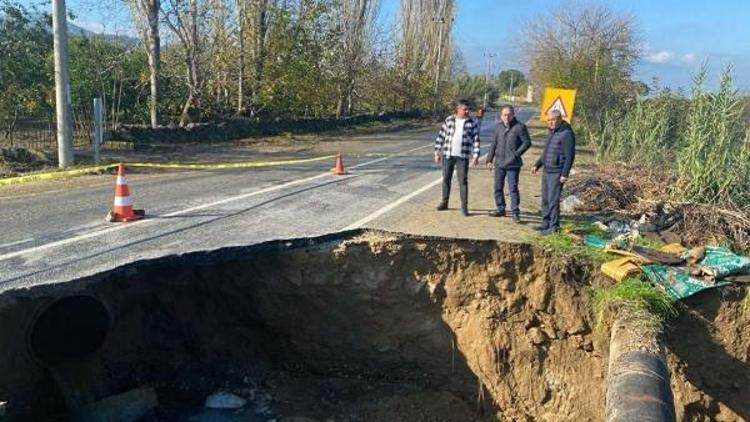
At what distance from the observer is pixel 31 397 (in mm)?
6148

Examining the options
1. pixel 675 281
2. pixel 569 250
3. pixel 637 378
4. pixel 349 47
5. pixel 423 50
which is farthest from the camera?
pixel 423 50

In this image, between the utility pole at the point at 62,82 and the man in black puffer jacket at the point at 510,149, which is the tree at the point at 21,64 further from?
the man in black puffer jacket at the point at 510,149

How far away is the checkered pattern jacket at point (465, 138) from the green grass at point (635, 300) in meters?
2.74

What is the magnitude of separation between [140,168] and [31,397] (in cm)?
858

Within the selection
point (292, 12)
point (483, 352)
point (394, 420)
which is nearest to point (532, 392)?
point (483, 352)

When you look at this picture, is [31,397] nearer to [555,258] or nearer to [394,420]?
[394,420]

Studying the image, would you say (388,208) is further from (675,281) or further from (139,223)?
(675,281)

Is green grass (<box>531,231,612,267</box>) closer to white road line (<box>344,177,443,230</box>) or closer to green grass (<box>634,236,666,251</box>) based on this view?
green grass (<box>634,236,666,251</box>)

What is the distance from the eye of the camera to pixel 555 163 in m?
7.85

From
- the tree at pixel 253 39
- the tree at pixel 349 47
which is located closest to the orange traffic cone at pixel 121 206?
the tree at pixel 253 39

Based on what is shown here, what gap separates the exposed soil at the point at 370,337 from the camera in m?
6.89

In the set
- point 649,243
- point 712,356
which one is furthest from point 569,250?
point 712,356

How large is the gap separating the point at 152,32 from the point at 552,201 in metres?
15.5

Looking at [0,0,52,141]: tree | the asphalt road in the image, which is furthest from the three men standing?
[0,0,52,141]: tree
